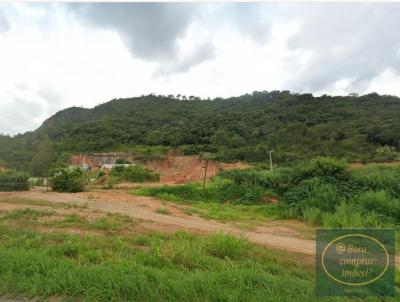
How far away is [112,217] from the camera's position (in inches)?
400

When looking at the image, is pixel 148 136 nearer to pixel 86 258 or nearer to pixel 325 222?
pixel 325 222

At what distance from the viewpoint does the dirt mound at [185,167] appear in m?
35.8

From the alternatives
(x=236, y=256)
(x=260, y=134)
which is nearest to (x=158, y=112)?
(x=260, y=134)

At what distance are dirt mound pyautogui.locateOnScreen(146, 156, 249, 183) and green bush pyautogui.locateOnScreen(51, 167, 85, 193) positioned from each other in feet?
46.9

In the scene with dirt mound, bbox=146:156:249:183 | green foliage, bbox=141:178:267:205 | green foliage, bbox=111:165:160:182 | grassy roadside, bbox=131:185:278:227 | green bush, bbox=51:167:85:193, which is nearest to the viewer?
grassy roadside, bbox=131:185:278:227

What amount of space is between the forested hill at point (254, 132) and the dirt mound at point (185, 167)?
2.89 metres

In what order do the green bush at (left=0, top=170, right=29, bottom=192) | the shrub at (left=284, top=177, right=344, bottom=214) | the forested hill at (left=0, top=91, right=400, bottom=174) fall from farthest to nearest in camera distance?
the forested hill at (left=0, top=91, right=400, bottom=174) → the green bush at (left=0, top=170, right=29, bottom=192) → the shrub at (left=284, top=177, right=344, bottom=214)

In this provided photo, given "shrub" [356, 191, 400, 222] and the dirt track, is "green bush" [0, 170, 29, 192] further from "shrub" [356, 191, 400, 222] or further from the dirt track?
"shrub" [356, 191, 400, 222]

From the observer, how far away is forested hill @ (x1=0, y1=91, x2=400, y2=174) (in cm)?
3897

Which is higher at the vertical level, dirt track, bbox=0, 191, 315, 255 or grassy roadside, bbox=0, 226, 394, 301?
grassy roadside, bbox=0, 226, 394, 301

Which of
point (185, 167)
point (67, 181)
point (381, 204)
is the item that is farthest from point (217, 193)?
point (185, 167)

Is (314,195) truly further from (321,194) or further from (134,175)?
(134,175)

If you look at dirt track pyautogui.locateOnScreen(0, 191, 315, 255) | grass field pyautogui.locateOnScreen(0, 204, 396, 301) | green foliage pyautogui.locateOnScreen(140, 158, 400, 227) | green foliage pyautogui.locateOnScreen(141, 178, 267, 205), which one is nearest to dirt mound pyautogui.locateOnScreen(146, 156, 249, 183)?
green foliage pyautogui.locateOnScreen(141, 178, 267, 205)

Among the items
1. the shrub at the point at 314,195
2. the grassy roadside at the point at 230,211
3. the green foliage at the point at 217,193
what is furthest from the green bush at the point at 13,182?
the shrub at the point at 314,195
